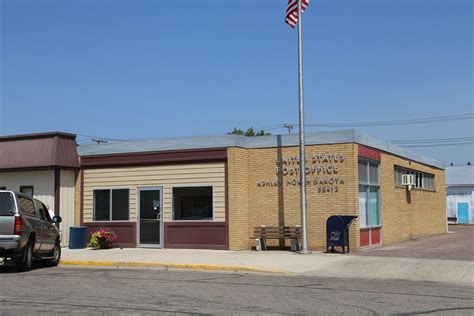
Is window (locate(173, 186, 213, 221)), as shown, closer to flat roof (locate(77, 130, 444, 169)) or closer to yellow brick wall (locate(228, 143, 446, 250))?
yellow brick wall (locate(228, 143, 446, 250))

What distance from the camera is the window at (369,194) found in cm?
2053

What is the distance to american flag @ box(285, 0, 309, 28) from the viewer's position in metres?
19.0

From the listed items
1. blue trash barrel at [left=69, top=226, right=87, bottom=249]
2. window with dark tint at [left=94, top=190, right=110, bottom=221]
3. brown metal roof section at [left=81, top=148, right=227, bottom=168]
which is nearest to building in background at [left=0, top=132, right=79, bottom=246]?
brown metal roof section at [left=81, top=148, right=227, bottom=168]

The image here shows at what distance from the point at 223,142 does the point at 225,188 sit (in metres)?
1.63

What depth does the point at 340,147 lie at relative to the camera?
64.2 feet

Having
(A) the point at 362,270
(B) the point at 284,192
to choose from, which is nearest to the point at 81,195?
(B) the point at 284,192

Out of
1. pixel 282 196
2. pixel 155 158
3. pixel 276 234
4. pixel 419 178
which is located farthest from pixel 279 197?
pixel 419 178

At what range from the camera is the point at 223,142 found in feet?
66.7

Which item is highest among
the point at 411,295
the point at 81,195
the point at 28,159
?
the point at 28,159

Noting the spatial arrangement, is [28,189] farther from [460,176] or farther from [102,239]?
[460,176]

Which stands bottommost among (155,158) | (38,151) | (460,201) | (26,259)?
(26,259)

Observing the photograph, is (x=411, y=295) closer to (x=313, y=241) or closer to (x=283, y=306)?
(x=283, y=306)

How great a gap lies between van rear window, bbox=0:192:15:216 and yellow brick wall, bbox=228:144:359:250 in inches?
312

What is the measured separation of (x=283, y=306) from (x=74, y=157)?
15.4m
